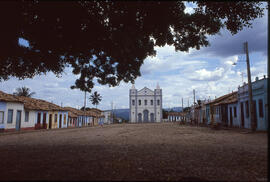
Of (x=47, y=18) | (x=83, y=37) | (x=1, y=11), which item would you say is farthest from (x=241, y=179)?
(x=1, y=11)

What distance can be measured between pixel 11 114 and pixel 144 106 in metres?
45.8

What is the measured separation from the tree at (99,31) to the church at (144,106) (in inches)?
2302

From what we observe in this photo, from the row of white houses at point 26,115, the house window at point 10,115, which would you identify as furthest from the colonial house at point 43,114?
the house window at point 10,115

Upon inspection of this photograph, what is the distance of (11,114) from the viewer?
2375cm

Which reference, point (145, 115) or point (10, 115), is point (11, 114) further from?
point (145, 115)

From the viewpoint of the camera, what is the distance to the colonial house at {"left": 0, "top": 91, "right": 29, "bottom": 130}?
2225 centimetres

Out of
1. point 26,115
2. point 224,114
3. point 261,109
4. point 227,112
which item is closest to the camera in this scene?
point 261,109

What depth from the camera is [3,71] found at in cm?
795

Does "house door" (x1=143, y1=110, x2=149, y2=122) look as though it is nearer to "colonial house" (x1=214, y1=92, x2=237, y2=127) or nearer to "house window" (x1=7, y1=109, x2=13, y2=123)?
"colonial house" (x1=214, y1=92, x2=237, y2=127)

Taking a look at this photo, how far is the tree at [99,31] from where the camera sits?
5.86m

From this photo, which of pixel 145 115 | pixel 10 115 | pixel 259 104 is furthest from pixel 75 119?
pixel 259 104

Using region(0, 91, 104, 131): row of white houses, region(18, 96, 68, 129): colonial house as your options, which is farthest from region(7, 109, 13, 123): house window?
region(18, 96, 68, 129): colonial house

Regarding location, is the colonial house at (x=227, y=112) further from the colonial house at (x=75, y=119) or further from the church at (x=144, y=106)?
the church at (x=144, y=106)

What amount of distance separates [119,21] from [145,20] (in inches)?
28.3
